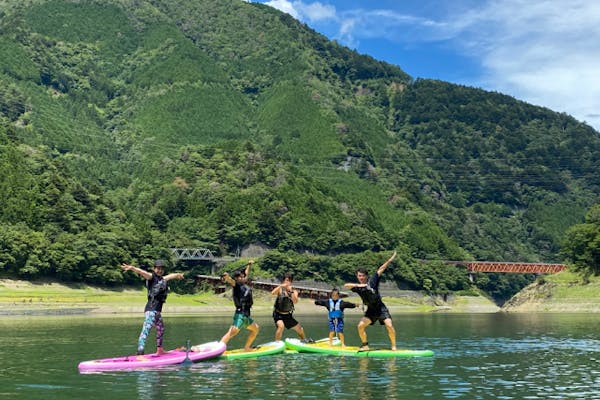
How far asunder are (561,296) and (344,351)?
11986cm

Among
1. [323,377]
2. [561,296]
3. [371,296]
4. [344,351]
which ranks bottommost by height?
[323,377]

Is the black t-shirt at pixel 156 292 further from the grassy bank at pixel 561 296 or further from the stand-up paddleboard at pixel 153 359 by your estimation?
the grassy bank at pixel 561 296

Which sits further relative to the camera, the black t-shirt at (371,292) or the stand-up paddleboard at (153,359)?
the black t-shirt at (371,292)

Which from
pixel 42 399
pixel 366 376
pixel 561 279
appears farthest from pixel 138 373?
pixel 561 279

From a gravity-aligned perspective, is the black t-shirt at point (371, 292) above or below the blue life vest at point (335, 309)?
above

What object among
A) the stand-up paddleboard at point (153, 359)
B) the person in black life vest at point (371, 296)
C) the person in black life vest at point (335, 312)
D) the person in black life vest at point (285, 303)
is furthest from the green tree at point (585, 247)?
the stand-up paddleboard at point (153, 359)

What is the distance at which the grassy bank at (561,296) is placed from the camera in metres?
Result: 141

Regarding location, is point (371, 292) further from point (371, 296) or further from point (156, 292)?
point (156, 292)

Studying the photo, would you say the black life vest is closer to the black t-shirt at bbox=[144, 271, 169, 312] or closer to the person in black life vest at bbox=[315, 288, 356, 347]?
the person in black life vest at bbox=[315, 288, 356, 347]

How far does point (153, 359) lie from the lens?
117 ft

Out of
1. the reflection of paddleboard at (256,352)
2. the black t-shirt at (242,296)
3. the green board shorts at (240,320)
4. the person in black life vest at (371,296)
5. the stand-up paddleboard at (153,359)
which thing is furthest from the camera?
the black t-shirt at (242,296)

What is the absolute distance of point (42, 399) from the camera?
2703 cm

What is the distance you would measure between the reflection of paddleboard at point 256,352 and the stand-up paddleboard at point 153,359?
878 millimetres

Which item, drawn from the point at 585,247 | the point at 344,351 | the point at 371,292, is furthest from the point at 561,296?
the point at 371,292
